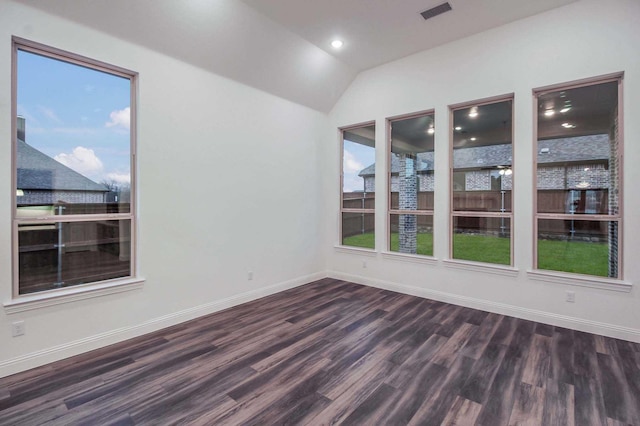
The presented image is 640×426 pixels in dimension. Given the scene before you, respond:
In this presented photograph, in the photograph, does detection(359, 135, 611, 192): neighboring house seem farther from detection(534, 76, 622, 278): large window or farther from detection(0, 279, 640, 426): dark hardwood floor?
detection(0, 279, 640, 426): dark hardwood floor

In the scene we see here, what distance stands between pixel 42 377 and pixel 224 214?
2206mm

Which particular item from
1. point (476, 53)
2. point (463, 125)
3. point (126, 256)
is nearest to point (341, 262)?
point (463, 125)

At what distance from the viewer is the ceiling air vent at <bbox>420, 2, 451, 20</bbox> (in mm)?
3329

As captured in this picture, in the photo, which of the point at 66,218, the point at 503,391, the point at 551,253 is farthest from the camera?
the point at 551,253

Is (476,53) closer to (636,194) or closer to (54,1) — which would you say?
(636,194)

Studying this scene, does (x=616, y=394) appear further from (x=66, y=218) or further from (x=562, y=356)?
(x=66, y=218)

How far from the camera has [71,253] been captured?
9.36 feet

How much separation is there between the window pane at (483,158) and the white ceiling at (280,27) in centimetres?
106

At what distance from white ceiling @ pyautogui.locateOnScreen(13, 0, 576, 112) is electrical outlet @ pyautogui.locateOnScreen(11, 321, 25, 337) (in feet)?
8.46

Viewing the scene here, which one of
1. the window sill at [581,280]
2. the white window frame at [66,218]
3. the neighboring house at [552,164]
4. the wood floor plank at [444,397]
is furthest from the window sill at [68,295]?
the window sill at [581,280]

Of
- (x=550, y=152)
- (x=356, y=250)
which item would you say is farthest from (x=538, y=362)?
(x=356, y=250)

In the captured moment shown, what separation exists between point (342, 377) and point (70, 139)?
3240mm

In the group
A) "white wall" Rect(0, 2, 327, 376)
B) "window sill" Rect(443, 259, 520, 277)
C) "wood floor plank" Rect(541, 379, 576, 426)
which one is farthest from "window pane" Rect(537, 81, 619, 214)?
"white wall" Rect(0, 2, 327, 376)

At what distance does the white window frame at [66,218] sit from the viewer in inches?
98.0
